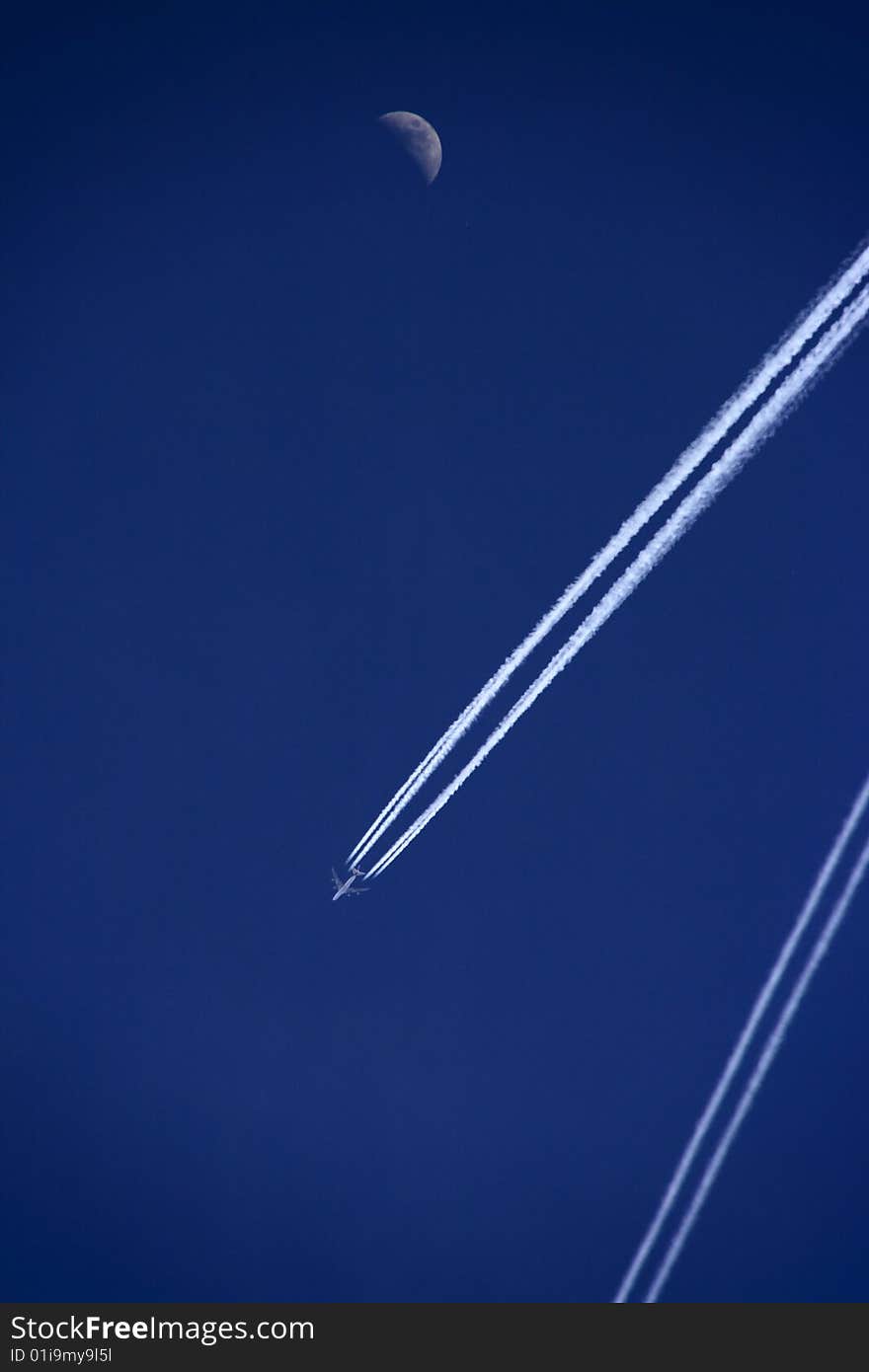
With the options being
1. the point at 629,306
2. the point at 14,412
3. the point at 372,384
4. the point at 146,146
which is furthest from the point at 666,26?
the point at 14,412

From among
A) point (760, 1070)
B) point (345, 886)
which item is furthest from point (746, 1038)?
point (345, 886)

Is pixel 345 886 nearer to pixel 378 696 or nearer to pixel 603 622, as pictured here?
pixel 378 696

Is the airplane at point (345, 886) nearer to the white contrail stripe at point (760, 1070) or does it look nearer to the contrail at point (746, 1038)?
the contrail at point (746, 1038)

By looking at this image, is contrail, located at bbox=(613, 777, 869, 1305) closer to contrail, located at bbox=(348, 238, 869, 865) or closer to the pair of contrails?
the pair of contrails

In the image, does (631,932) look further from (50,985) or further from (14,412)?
(14,412)

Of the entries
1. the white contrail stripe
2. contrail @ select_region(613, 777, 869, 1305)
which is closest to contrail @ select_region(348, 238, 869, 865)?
contrail @ select_region(613, 777, 869, 1305)

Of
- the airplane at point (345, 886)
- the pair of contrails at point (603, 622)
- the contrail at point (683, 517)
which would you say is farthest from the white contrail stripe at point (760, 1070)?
the airplane at point (345, 886)
